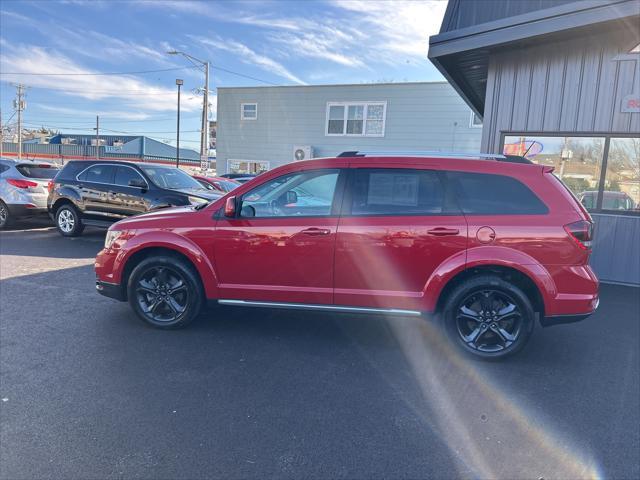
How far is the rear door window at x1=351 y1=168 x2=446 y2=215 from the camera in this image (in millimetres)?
3967

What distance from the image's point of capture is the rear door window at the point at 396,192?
13.0 ft

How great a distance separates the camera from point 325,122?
20.6 metres

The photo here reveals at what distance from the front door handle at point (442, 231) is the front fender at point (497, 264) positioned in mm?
200

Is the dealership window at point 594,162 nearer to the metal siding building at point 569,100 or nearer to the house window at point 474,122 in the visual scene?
the metal siding building at point 569,100

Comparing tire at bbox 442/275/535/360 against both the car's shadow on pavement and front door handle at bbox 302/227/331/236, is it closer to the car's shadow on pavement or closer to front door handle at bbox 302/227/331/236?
the car's shadow on pavement

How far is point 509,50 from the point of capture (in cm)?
690

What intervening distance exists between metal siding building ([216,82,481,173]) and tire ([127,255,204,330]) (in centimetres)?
1600

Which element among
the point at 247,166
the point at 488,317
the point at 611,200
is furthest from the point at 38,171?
the point at 247,166

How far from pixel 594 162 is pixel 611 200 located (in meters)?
0.65

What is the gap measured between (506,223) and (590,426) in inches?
64.1

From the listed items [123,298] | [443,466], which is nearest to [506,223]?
[443,466]

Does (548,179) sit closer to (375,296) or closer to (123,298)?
(375,296)

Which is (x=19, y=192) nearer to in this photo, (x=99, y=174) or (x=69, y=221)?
(x=69, y=221)

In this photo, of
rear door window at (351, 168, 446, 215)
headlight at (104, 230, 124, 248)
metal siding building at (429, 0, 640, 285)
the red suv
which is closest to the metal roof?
metal siding building at (429, 0, 640, 285)
